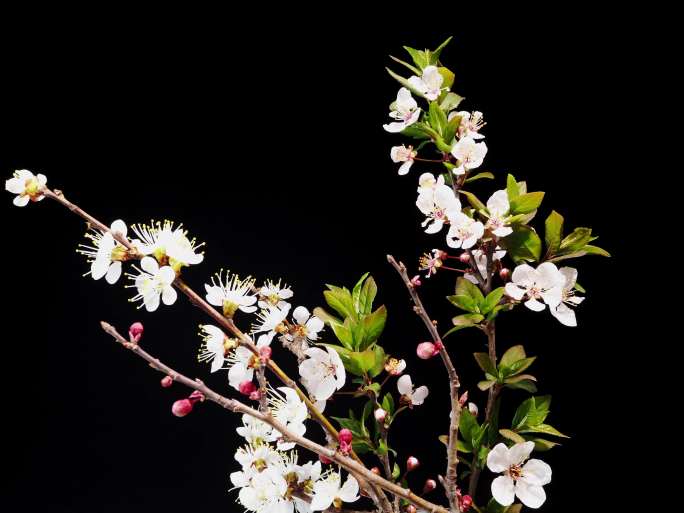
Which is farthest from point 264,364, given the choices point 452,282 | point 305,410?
point 452,282

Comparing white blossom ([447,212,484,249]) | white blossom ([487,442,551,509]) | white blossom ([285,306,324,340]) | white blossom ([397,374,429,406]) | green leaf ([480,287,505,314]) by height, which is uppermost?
white blossom ([285,306,324,340])

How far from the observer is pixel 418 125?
43.4 inches

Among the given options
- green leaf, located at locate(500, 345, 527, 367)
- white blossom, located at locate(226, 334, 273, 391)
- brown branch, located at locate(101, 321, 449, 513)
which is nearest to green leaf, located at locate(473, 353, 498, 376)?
green leaf, located at locate(500, 345, 527, 367)

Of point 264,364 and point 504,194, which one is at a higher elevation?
point 504,194

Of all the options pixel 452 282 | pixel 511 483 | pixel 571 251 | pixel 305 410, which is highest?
pixel 452 282

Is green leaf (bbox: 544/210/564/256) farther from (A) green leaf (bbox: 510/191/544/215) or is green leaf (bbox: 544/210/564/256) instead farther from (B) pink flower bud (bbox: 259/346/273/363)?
(B) pink flower bud (bbox: 259/346/273/363)

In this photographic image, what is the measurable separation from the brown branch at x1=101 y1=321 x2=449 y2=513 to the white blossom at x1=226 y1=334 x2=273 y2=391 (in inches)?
2.9

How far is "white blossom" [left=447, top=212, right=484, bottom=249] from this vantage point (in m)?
0.97

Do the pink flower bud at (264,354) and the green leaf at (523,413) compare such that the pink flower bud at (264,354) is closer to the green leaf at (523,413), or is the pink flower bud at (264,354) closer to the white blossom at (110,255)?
the white blossom at (110,255)

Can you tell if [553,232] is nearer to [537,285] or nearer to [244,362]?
[537,285]

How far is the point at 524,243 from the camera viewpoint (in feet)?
3.30

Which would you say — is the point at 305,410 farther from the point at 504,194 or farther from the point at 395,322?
the point at 395,322

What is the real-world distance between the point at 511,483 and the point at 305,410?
1.06 ft

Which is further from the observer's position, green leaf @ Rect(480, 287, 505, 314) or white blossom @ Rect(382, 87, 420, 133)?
white blossom @ Rect(382, 87, 420, 133)
